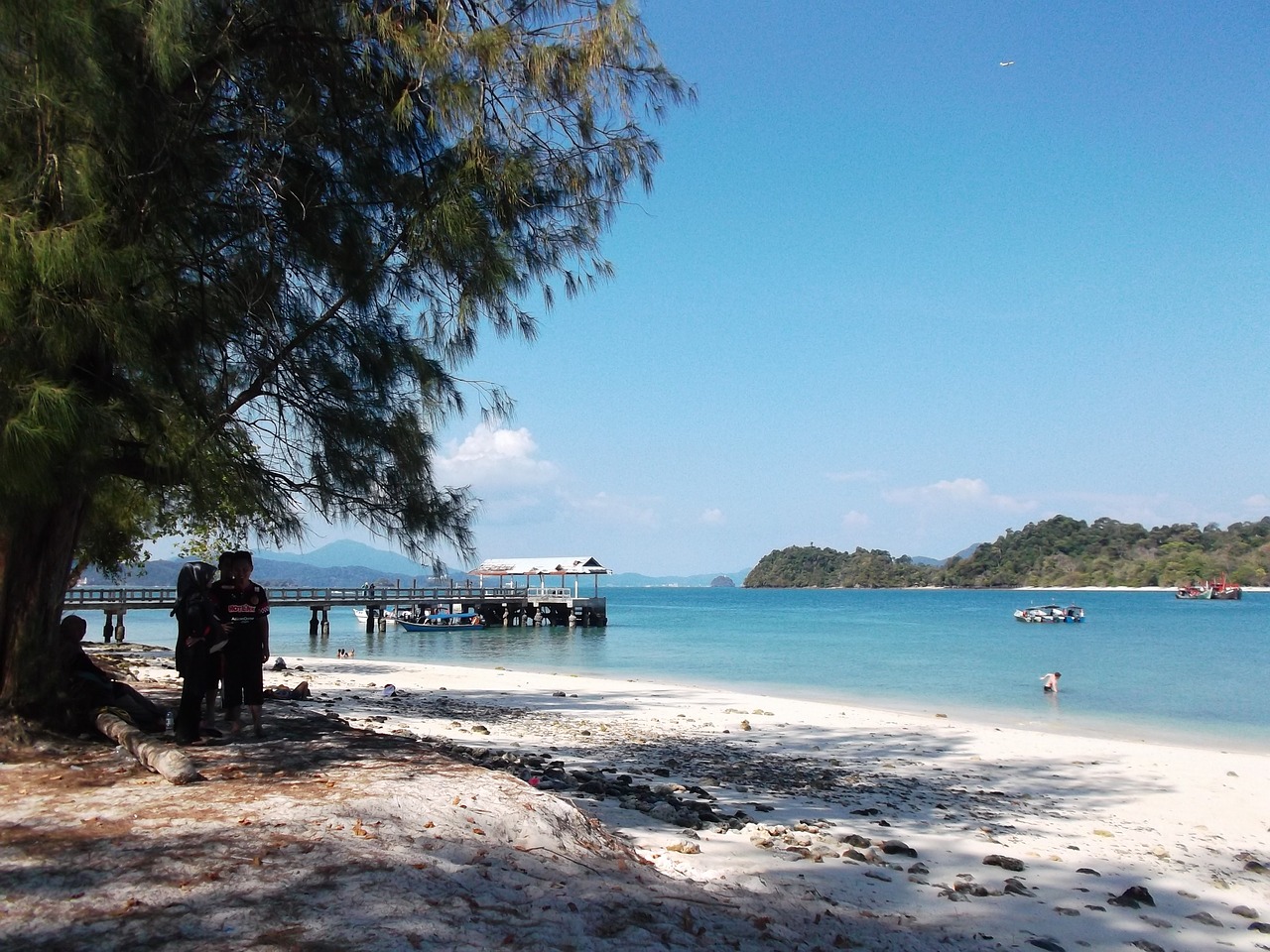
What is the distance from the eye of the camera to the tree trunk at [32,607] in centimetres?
636

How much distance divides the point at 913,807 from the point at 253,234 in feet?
23.2

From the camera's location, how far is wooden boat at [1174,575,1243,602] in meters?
104

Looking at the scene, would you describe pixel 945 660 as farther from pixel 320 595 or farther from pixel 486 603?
pixel 320 595

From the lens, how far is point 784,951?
3.96 m

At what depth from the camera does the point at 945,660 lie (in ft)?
112

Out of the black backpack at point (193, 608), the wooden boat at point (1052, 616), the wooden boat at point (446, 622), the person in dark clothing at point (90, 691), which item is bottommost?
the wooden boat at point (1052, 616)

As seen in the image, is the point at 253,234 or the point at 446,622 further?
the point at 446,622

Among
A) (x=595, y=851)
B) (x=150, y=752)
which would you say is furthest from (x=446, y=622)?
(x=595, y=851)

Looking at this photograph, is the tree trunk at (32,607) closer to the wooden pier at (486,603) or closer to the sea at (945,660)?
the sea at (945,660)

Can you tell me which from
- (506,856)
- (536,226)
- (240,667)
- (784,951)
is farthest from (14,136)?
(784,951)

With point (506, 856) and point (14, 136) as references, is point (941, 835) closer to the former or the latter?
point (506, 856)

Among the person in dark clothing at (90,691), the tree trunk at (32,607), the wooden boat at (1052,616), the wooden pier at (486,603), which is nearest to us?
the tree trunk at (32,607)

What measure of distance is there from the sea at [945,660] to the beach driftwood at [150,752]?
1579 cm

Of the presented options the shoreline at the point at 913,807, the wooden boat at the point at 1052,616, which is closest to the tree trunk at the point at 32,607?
the shoreline at the point at 913,807
